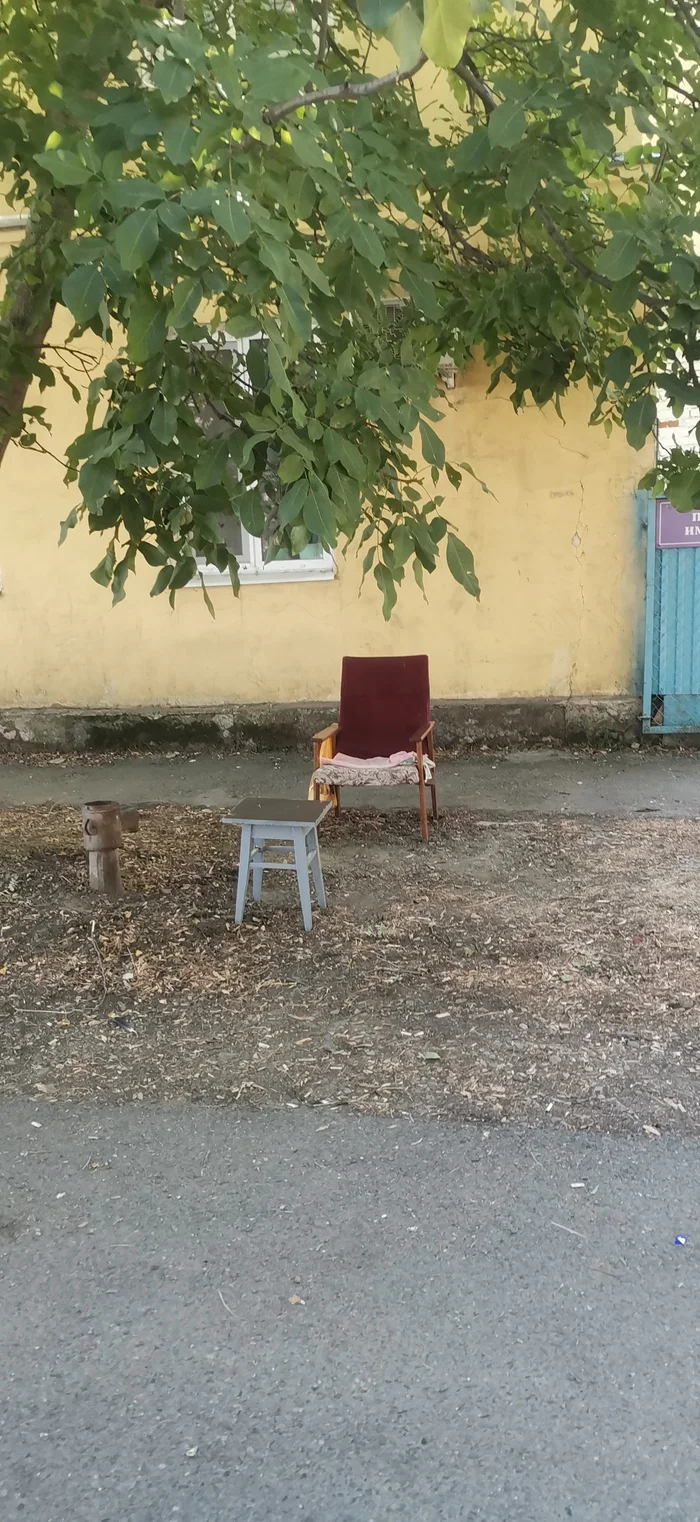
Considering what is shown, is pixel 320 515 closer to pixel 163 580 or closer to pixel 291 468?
pixel 291 468

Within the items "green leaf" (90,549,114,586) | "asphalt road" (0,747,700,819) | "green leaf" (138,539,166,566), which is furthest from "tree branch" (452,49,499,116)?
"asphalt road" (0,747,700,819)

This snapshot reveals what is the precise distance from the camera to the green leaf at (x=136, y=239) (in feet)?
6.86

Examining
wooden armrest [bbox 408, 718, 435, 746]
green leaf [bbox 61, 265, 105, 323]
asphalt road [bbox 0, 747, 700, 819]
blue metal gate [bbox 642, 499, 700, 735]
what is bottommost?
asphalt road [bbox 0, 747, 700, 819]

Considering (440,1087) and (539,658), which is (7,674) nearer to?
(539,658)

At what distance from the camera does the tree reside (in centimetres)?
220

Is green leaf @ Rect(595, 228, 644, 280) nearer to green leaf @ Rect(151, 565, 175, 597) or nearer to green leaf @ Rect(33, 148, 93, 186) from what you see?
green leaf @ Rect(33, 148, 93, 186)

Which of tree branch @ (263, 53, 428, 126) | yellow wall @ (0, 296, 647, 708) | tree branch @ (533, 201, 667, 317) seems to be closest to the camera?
tree branch @ (263, 53, 428, 126)

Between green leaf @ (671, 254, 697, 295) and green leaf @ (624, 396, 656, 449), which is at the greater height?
green leaf @ (671, 254, 697, 295)

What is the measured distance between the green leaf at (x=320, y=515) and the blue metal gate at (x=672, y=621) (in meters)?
5.45

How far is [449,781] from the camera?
7.00 m

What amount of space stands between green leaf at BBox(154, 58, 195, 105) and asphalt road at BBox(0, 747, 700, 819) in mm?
4591

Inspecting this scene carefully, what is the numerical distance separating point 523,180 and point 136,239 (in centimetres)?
128

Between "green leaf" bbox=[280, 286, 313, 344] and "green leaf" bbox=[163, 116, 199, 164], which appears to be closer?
"green leaf" bbox=[163, 116, 199, 164]

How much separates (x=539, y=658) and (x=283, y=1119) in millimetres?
5556
